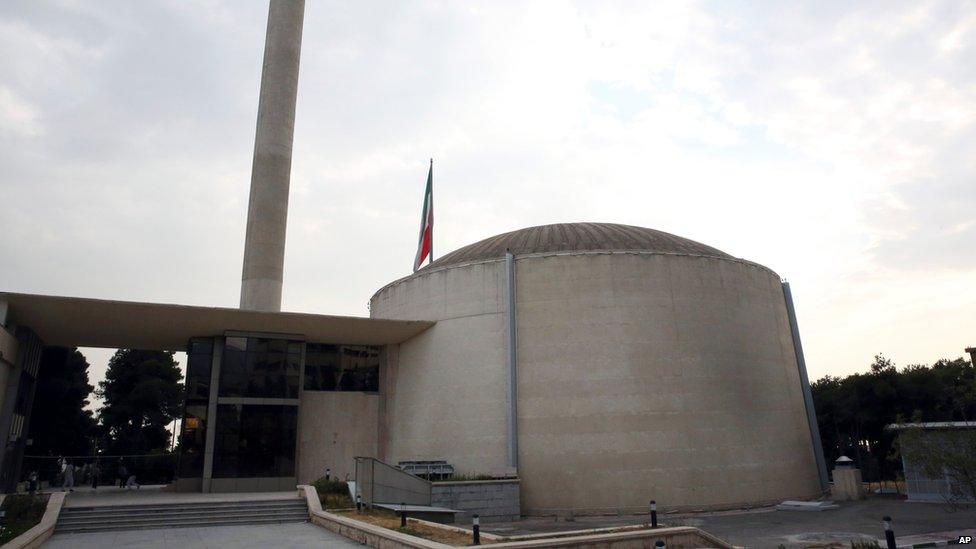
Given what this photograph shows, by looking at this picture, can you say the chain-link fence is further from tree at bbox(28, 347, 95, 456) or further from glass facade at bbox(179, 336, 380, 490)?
tree at bbox(28, 347, 95, 456)

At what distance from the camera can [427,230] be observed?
128 feet

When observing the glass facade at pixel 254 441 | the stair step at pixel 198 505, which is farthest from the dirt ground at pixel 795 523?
the glass facade at pixel 254 441

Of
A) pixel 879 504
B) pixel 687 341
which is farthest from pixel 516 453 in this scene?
pixel 879 504

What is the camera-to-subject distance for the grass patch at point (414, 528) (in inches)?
510

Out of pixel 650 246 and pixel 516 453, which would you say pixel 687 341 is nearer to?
pixel 650 246

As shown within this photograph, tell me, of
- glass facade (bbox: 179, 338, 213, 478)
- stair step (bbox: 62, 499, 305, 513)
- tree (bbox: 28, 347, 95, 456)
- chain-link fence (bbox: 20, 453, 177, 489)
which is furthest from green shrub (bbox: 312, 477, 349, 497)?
tree (bbox: 28, 347, 95, 456)

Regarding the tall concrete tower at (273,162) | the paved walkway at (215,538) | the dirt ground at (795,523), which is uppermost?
the tall concrete tower at (273,162)

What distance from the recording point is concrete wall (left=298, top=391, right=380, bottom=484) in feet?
95.1

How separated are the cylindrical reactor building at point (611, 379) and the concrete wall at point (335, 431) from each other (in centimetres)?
150

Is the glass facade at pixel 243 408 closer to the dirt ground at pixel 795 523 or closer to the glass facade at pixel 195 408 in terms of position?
the glass facade at pixel 195 408

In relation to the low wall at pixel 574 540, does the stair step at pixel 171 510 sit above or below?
above

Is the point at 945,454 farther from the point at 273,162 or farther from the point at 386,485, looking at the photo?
the point at 273,162

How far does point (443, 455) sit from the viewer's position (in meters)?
26.6

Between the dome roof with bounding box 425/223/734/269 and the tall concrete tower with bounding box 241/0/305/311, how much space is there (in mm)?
10794
